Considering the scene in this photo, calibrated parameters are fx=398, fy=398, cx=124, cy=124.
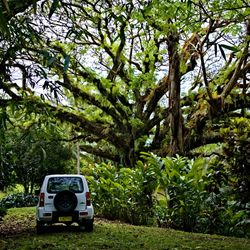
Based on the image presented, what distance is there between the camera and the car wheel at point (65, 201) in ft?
28.0

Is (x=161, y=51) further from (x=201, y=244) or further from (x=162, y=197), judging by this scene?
(x=201, y=244)

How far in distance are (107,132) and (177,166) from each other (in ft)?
17.5

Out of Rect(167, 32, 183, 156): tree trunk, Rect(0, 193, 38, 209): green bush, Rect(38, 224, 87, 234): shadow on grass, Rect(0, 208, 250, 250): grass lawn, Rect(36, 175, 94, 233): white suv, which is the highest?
Rect(167, 32, 183, 156): tree trunk

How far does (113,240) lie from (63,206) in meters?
1.60

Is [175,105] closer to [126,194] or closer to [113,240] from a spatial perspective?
[126,194]

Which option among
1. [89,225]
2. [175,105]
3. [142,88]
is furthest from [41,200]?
[142,88]

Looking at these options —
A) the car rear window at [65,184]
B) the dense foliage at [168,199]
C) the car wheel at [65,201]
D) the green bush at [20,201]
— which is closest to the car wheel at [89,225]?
the car wheel at [65,201]

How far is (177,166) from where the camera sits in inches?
389

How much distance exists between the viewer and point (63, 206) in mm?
8562

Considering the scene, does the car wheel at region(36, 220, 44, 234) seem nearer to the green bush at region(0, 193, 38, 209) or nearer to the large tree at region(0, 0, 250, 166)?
the large tree at region(0, 0, 250, 166)

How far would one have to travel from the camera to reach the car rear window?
8953 mm

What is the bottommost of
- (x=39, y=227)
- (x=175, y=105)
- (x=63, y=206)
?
(x=39, y=227)

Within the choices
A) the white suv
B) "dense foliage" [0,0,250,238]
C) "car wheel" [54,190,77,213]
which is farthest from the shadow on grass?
"dense foliage" [0,0,250,238]

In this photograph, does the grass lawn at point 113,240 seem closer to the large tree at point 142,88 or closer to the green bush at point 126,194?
the green bush at point 126,194
